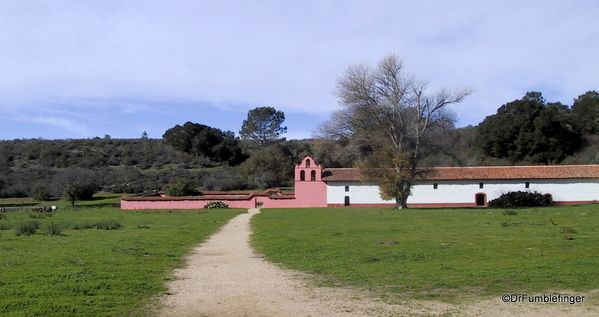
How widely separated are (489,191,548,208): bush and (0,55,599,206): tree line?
576 centimetres

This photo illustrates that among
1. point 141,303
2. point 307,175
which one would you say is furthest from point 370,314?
point 307,175

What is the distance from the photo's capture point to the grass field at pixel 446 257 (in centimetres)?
926

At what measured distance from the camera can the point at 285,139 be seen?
316ft

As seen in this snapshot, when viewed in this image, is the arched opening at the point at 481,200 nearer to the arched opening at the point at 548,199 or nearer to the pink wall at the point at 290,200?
the arched opening at the point at 548,199

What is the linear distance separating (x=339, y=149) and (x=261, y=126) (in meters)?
53.7

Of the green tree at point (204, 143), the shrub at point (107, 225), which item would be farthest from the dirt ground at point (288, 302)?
the green tree at point (204, 143)

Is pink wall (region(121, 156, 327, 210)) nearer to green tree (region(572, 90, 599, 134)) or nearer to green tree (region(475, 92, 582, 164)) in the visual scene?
green tree (region(475, 92, 582, 164))

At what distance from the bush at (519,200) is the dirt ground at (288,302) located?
1368 inches

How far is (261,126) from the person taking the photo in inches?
3738

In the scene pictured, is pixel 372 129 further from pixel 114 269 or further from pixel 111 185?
pixel 111 185

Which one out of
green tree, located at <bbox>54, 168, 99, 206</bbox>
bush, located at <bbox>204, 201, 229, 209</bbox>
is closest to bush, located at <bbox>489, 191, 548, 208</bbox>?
bush, located at <bbox>204, 201, 229, 209</bbox>

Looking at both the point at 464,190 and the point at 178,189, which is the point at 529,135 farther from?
the point at 178,189

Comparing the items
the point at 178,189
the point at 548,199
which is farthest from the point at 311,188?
the point at 548,199

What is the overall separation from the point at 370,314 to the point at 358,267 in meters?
3.95
